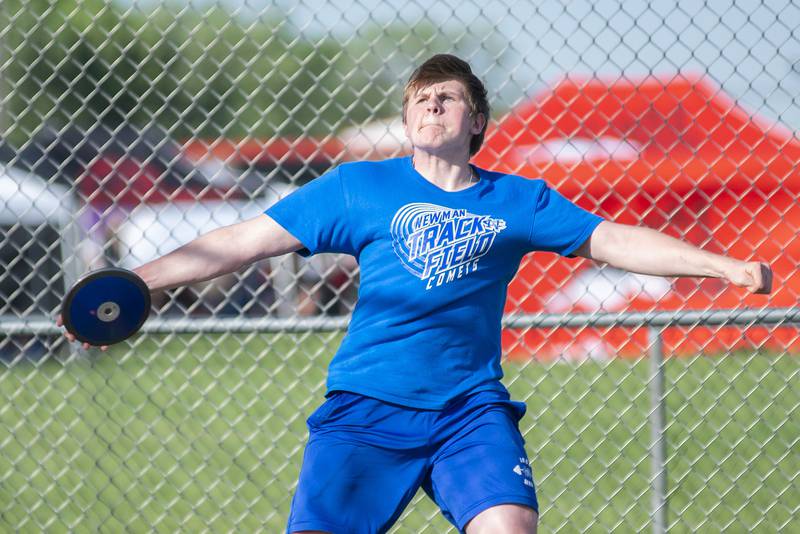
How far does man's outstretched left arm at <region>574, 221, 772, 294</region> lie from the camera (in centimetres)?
281

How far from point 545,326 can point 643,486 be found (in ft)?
6.61

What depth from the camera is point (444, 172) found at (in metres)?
3.00

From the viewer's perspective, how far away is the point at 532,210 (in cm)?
296

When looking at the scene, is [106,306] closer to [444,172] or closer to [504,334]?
[444,172]

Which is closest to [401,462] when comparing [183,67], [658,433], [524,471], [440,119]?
[524,471]

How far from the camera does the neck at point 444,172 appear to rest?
9.82 ft

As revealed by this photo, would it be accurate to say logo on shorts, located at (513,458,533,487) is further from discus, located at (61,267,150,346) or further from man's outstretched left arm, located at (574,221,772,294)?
discus, located at (61,267,150,346)

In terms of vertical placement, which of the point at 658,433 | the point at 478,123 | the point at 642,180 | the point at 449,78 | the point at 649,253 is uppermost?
the point at 642,180

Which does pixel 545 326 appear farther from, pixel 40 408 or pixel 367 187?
pixel 40 408

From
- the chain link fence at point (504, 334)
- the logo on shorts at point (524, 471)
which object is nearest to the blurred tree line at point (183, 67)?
the chain link fence at point (504, 334)

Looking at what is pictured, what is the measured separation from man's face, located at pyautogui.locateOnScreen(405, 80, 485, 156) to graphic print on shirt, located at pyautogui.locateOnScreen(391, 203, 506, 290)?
205mm

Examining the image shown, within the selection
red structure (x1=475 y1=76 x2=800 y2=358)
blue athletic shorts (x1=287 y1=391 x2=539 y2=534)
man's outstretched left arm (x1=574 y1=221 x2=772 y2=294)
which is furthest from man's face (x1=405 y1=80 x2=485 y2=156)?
red structure (x1=475 y1=76 x2=800 y2=358)

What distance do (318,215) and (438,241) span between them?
0.37 m

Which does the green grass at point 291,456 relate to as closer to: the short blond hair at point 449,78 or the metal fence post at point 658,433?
the metal fence post at point 658,433
